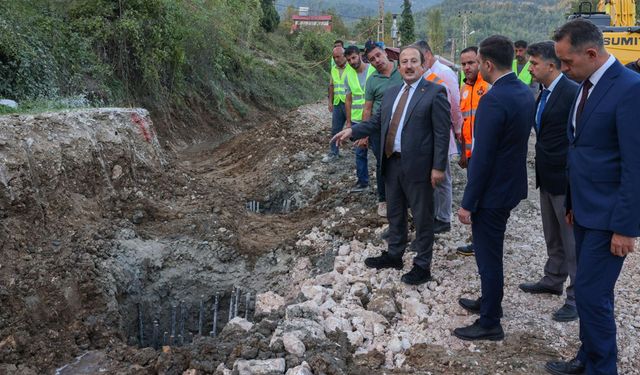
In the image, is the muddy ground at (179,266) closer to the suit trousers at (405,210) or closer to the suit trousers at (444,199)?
the suit trousers at (444,199)

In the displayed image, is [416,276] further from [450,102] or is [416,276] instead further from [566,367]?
[450,102]

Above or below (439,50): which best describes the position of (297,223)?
below

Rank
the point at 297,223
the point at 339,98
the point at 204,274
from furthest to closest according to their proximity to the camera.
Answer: the point at 339,98, the point at 297,223, the point at 204,274

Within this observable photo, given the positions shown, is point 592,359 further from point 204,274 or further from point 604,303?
point 204,274

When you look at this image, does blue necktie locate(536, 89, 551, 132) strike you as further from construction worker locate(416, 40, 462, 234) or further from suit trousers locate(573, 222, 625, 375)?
suit trousers locate(573, 222, 625, 375)

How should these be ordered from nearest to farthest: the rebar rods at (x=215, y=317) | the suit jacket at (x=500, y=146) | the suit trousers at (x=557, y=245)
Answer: the suit jacket at (x=500, y=146), the suit trousers at (x=557, y=245), the rebar rods at (x=215, y=317)

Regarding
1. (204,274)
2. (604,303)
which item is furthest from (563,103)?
(204,274)

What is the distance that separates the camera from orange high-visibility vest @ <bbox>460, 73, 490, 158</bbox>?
5.26 metres

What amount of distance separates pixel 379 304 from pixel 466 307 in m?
0.65

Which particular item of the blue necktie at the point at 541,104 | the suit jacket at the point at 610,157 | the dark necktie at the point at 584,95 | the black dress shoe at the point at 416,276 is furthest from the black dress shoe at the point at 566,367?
the blue necktie at the point at 541,104

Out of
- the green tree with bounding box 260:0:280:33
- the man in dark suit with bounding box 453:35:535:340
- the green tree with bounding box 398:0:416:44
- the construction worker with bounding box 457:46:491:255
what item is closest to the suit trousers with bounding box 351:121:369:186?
the construction worker with bounding box 457:46:491:255

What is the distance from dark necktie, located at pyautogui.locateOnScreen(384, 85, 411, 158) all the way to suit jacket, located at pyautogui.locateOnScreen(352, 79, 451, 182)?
91 mm

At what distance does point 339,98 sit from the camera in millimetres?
8625

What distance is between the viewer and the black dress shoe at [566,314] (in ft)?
13.2
